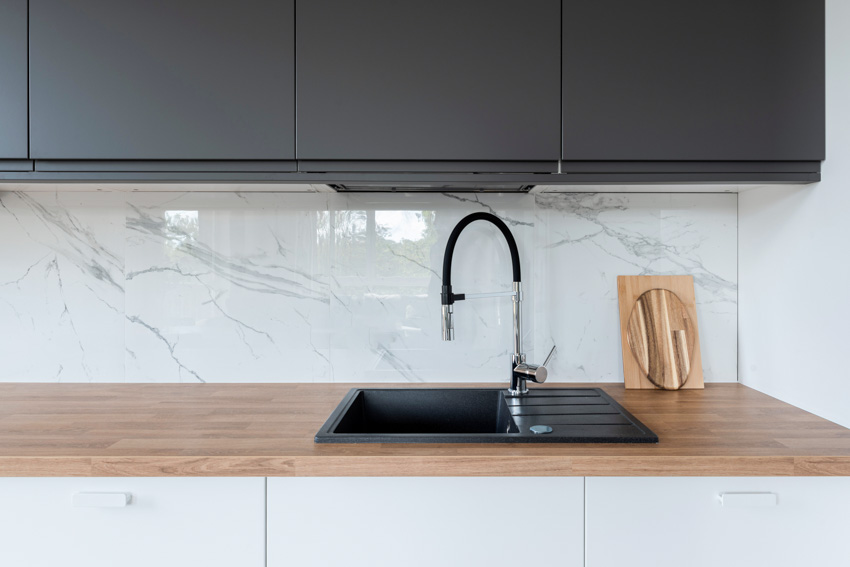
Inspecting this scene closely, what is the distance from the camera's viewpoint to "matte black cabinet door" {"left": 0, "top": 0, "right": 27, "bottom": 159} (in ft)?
4.39

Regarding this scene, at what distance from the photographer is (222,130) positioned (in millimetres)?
1342

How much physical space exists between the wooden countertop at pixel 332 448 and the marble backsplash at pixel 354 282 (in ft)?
0.99

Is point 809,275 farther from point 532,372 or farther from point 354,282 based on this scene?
point 354,282

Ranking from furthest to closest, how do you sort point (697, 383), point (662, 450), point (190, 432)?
1. point (697, 383)
2. point (190, 432)
3. point (662, 450)

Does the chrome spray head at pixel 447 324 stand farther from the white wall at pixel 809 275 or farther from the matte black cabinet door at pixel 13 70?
the matte black cabinet door at pixel 13 70

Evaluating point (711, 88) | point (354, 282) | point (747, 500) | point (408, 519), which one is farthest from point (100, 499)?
point (711, 88)

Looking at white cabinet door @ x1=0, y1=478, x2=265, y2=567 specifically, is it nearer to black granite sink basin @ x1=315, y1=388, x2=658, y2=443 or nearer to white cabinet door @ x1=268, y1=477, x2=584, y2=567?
white cabinet door @ x1=268, y1=477, x2=584, y2=567

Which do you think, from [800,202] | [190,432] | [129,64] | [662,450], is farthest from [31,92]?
[800,202]

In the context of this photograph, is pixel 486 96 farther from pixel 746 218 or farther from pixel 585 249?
pixel 746 218

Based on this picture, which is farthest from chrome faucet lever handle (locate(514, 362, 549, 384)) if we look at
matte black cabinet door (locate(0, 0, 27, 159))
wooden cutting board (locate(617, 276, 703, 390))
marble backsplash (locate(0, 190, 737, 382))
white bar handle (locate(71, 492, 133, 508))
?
matte black cabinet door (locate(0, 0, 27, 159))

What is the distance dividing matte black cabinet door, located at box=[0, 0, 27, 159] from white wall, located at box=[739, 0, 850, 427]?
1.99 meters

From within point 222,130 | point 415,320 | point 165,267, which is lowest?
point 415,320

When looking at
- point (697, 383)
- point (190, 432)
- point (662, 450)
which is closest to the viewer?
point (662, 450)

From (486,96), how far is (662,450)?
905 millimetres
